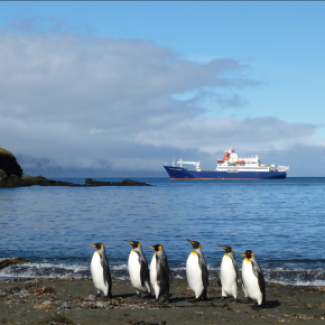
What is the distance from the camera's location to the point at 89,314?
6.95 meters

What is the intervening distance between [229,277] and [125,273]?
13.5 feet

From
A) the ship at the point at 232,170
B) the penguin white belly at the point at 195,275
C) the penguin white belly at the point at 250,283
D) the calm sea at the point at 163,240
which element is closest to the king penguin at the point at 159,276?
the penguin white belly at the point at 195,275

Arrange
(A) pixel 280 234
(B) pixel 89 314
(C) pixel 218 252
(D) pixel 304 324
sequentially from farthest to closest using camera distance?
(A) pixel 280 234
(C) pixel 218 252
(B) pixel 89 314
(D) pixel 304 324

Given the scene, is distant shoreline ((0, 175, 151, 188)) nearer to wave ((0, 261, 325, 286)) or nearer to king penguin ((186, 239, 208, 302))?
wave ((0, 261, 325, 286))

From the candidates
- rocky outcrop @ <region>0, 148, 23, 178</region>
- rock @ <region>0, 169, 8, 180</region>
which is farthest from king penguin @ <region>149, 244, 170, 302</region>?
rock @ <region>0, 169, 8, 180</region>

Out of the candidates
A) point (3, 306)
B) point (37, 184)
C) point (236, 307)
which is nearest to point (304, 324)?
point (236, 307)

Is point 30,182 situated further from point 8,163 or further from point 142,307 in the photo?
point 142,307

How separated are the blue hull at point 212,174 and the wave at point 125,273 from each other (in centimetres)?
11982

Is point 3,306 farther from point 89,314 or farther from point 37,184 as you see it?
point 37,184

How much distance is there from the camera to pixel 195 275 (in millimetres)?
7797

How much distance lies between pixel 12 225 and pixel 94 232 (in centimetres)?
577

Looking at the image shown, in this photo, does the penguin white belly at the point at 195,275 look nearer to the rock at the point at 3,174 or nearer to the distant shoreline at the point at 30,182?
the rock at the point at 3,174

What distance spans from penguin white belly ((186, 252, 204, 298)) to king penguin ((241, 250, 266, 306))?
2.77 ft

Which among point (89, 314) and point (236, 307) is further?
point (236, 307)
